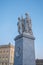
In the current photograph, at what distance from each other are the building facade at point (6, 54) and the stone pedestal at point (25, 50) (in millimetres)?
24201

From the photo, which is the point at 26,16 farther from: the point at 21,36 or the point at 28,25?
the point at 21,36

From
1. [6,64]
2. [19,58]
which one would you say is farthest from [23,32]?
[6,64]

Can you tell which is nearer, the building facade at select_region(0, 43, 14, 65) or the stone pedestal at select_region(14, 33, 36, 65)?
the stone pedestal at select_region(14, 33, 36, 65)

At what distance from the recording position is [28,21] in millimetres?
11820

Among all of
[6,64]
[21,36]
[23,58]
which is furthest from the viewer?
[6,64]

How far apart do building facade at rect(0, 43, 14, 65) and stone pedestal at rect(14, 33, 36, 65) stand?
24.2m

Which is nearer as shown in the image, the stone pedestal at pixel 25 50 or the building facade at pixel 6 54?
the stone pedestal at pixel 25 50

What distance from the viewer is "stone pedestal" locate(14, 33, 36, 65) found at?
1036cm

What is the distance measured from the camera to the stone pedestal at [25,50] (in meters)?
10.4

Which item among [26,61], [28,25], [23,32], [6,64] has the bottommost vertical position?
[6,64]

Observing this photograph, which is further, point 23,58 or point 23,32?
point 23,32

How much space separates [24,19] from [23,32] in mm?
1453

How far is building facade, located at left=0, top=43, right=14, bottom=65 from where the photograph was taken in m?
34.9

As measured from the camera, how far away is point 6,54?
35250 mm
